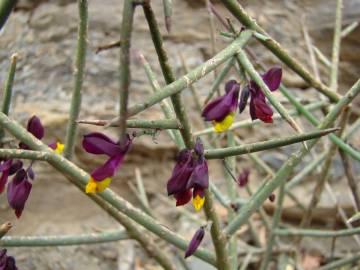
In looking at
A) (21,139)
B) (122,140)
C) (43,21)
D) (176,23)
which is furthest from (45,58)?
(122,140)

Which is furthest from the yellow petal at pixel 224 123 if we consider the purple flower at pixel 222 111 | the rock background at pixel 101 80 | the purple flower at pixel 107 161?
the rock background at pixel 101 80

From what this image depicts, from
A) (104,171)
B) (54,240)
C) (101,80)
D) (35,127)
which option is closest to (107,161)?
(104,171)

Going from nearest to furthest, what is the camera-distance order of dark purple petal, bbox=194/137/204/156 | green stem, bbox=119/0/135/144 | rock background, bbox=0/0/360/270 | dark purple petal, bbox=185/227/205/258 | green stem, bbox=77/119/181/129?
green stem, bbox=119/0/135/144
green stem, bbox=77/119/181/129
dark purple petal, bbox=194/137/204/156
dark purple petal, bbox=185/227/205/258
rock background, bbox=0/0/360/270

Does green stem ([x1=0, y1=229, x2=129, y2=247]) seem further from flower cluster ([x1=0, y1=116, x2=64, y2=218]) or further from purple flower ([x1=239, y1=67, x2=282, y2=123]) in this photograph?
purple flower ([x1=239, y1=67, x2=282, y2=123])

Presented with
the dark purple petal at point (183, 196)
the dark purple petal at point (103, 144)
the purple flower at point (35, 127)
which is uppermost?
the dark purple petal at point (103, 144)

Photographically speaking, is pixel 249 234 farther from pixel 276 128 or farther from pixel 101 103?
pixel 101 103

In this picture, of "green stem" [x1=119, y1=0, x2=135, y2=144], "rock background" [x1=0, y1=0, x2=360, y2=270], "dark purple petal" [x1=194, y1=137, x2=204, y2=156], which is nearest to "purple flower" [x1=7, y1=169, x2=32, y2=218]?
"dark purple petal" [x1=194, y1=137, x2=204, y2=156]

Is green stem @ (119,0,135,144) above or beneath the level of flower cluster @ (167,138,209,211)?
above

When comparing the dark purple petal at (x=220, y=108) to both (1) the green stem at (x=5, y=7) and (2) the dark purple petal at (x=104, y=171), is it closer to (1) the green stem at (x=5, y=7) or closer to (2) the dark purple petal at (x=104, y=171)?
(2) the dark purple petal at (x=104, y=171)
